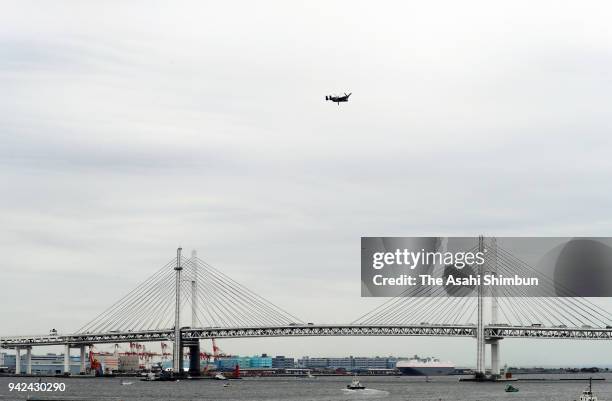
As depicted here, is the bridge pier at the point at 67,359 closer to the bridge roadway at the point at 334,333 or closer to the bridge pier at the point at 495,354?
the bridge roadway at the point at 334,333

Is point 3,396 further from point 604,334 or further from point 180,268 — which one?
point 604,334

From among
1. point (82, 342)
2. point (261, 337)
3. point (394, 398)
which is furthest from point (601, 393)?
point (82, 342)

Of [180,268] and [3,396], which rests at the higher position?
[180,268]

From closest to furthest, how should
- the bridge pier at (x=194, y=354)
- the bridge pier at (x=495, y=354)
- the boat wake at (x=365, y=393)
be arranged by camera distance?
the boat wake at (x=365, y=393), the bridge pier at (x=495, y=354), the bridge pier at (x=194, y=354)

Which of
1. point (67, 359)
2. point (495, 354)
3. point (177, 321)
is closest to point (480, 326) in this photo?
point (495, 354)

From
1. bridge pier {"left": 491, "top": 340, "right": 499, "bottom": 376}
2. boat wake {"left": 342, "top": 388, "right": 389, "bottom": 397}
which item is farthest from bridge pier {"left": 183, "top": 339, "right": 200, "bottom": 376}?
bridge pier {"left": 491, "top": 340, "right": 499, "bottom": 376}

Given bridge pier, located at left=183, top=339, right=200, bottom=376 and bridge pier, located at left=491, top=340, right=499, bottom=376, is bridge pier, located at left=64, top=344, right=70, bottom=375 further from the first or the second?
bridge pier, located at left=491, top=340, right=499, bottom=376

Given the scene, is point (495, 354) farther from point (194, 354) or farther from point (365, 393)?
point (194, 354)

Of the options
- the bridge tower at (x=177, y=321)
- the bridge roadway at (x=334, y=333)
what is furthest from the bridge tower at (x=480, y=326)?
the bridge tower at (x=177, y=321)
